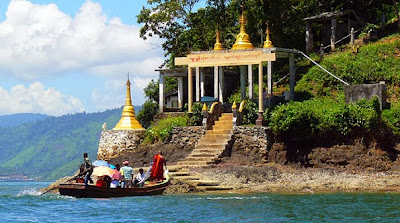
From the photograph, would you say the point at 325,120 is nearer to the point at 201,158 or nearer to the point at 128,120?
the point at 201,158

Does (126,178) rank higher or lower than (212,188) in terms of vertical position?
higher

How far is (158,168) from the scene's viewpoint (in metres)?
37.6

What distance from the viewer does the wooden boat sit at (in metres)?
35.6

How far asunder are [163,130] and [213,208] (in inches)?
549

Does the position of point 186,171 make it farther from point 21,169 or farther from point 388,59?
point 21,169

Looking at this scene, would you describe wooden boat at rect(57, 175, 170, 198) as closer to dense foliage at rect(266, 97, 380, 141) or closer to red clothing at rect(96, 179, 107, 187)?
red clothing at rect(96, 179, 107, 187)

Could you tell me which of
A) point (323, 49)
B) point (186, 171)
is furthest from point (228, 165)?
point (323, 49)

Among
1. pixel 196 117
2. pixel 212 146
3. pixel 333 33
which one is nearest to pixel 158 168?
pixel 212 146

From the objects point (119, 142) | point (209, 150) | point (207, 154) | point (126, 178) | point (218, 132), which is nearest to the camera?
point (126, 178)

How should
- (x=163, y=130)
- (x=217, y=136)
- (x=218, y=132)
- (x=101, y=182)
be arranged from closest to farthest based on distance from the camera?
(x=101, y=182) < (x=217, y=136) < (x=218, y=132) < (x=163, y=130)

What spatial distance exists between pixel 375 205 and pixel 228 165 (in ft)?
33.8

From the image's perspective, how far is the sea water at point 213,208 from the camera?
29.7 m

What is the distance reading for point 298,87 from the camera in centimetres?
4850

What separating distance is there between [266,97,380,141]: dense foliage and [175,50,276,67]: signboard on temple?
3503mm
